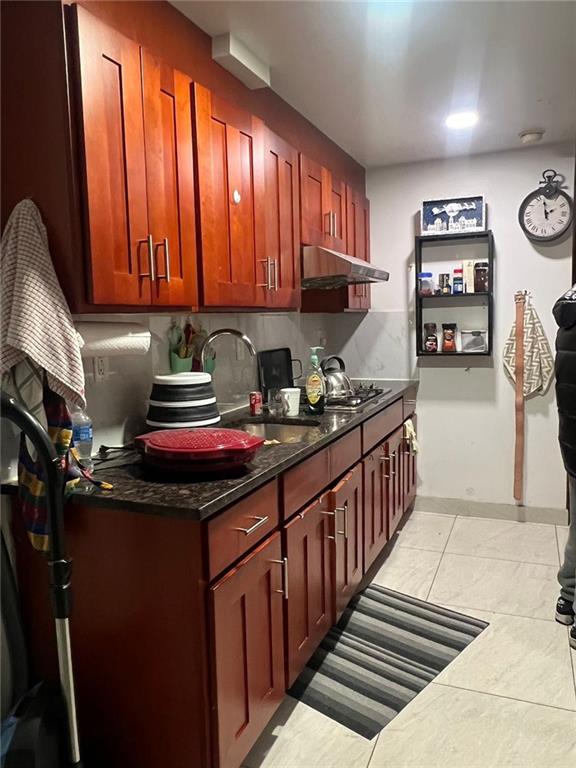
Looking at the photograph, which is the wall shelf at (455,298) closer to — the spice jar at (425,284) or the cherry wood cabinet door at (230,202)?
the spice jar at (425,284)

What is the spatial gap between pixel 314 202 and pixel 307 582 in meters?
1.84

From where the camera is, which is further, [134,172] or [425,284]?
[425,284]

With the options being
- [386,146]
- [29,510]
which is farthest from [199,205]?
[386,146]

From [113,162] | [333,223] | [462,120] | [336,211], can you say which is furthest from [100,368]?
[462,120]

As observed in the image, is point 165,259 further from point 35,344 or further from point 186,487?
point 186,487

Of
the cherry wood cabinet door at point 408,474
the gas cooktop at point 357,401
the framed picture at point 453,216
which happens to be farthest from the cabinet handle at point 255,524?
the framed picture at point 453,216

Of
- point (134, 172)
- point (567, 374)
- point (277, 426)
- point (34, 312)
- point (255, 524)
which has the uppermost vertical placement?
point (134, 172)

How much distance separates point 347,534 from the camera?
2.42 m

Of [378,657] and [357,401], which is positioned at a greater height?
[357,401]

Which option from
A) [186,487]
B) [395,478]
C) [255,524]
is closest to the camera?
[186,487]

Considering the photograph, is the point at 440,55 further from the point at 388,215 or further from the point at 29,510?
the point at 29,510

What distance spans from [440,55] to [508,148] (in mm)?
1506

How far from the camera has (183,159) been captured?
183cm

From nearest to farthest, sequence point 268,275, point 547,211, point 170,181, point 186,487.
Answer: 1. point 186,487
2. point 170,181
3. point 268,275
4. point 547,211
